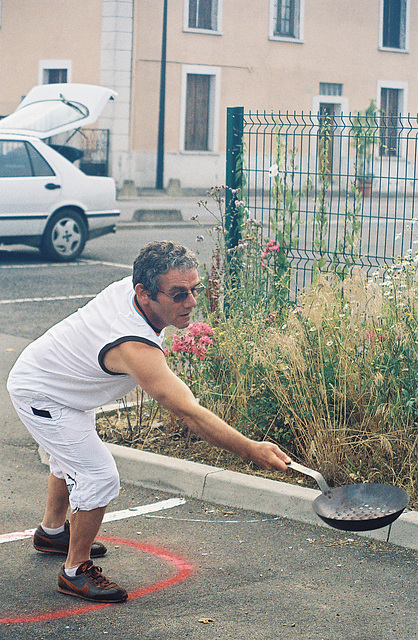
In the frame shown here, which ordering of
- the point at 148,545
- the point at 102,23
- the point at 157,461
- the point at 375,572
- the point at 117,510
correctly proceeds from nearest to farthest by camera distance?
the point at 375,572 → the point at 148,545 → the point at 117,510 → the point at 157,461 → the point at 102,23

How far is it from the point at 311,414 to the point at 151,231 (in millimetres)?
15000

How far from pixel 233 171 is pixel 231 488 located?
130 inches

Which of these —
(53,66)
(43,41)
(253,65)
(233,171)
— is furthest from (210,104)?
(233,171)

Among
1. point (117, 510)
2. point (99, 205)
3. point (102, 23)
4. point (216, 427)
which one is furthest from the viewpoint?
point (102, 23)

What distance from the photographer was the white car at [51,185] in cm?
1322

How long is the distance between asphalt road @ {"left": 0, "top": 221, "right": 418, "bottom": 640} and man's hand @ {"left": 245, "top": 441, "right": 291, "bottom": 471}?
2.30 ft

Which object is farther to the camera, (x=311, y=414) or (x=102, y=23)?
(x=102, y=23)

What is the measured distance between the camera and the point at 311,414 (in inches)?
202

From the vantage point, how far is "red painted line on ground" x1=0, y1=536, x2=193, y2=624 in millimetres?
3740

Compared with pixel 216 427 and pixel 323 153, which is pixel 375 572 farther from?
pixel 323 153

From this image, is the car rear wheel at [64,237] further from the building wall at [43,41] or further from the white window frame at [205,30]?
the white window frame at [205,30]

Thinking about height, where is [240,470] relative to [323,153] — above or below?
below

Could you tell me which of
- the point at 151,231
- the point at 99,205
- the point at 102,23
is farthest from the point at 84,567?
the point at 102,23

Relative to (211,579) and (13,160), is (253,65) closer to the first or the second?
(13,160)
